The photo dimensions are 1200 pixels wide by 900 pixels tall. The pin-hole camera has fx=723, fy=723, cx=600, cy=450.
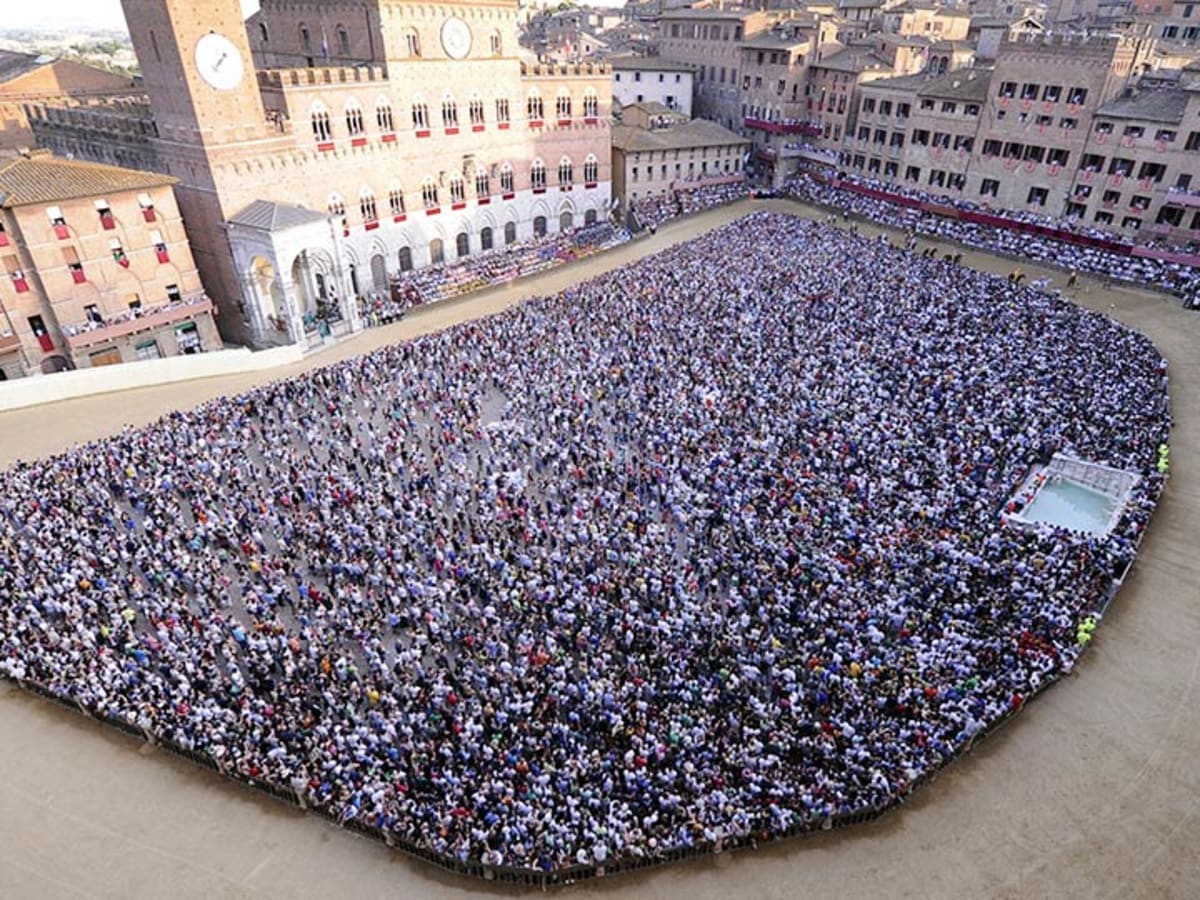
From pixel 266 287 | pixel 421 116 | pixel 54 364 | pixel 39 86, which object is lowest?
pixel 54 364

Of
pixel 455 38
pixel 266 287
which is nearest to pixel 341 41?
pixel 455 38

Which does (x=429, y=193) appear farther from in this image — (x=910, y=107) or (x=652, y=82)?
(x=910, y=107)

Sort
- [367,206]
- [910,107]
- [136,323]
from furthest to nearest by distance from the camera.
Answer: [910,107], [367,206], [136,323]

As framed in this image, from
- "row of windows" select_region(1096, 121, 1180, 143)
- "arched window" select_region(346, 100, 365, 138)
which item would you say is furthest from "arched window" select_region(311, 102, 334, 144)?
"row of windows" select_region(1096, 121, 1180, 143)

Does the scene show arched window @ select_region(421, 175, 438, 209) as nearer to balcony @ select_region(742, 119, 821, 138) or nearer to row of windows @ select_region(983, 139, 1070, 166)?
balcony @ select_region(742, 119, 821, 138)

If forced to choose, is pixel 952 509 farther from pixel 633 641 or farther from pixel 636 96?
pixel 636 96

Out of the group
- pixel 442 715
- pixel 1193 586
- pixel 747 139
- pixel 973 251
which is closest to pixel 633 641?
pixel 442 715

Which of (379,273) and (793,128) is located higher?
(793,128)
